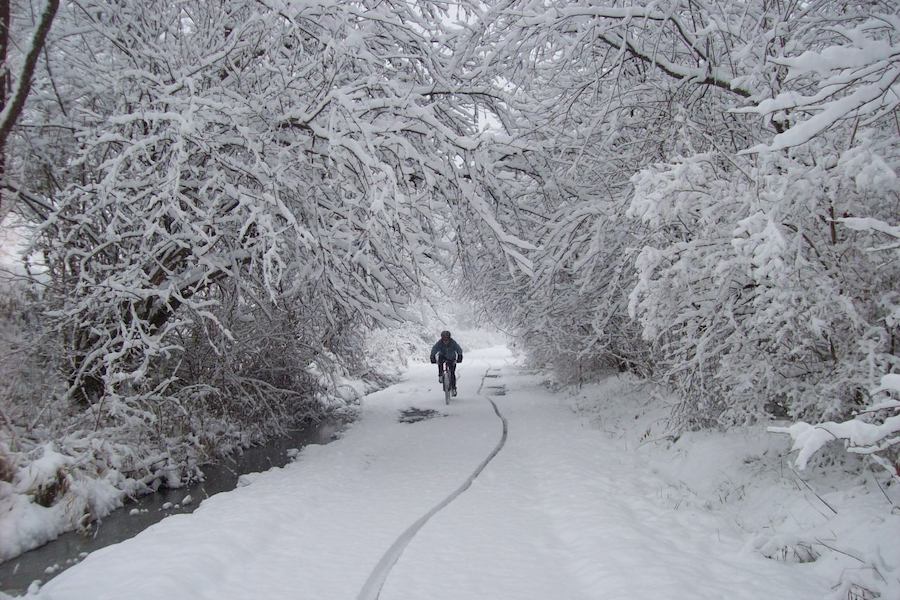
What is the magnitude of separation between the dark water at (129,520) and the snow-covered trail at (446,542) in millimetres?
702

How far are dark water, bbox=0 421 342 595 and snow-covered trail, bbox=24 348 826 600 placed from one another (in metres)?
0.70

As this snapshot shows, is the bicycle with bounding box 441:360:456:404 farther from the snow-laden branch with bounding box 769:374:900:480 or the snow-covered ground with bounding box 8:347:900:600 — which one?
the snow-laden branch with bounding box 769:374:900:480

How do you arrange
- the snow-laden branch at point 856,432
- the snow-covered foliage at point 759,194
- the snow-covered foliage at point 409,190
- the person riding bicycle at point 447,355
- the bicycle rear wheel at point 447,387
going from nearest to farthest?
the snow-laden branch at point 856,432 → the snow-covered foliage at point 759,194 → the snow-covered foliage at point 409,190 → the bicycle rear wheel at point 447,387 → the person riding bicycle at point 447,355

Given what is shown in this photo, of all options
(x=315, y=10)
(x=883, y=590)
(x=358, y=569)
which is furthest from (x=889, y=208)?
(x=315, y=10)

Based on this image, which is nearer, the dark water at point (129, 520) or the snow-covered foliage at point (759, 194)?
the snow-covered foliage at point (759, 194)

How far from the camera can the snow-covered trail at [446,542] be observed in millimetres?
3893

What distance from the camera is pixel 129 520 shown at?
249 inches

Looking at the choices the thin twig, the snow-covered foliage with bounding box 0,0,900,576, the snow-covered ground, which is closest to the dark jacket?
the snow-covered foliage with bounding box 0,0,900,576

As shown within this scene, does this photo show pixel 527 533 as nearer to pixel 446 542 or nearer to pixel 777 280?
pixel 446 542

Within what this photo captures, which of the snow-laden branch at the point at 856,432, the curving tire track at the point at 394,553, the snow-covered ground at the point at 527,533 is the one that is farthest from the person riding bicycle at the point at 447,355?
the snow-laden branch at the point at 856,432

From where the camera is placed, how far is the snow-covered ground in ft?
12.8

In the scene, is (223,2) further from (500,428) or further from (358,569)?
(500,428)

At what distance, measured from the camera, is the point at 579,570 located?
423 cm

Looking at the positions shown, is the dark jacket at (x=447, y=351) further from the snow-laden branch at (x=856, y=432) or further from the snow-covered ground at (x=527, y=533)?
the snow-laden branch at (x=856, y=432)
